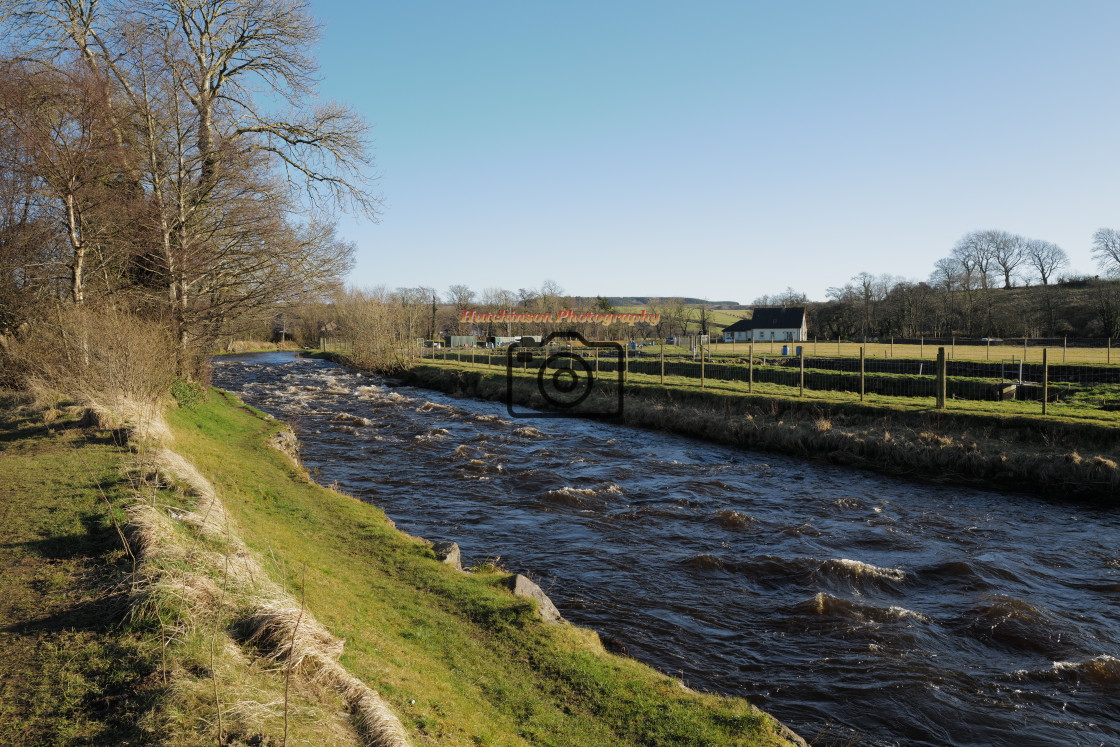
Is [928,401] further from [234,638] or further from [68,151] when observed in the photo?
[68,151]

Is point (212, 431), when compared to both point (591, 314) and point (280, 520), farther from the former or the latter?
point (591, 314)

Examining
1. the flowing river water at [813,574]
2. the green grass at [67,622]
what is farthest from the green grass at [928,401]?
the green grass at [67,622]

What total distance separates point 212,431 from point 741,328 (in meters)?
90.8

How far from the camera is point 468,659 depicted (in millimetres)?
5945

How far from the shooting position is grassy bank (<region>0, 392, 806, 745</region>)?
12.8 ft

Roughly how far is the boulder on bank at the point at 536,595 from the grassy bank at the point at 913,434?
11.7 m

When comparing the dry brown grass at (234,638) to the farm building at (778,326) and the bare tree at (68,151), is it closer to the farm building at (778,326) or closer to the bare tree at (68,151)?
the bare tree at (68,151)

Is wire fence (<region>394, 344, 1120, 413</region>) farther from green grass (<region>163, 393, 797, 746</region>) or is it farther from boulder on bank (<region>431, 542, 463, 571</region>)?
green grass (<region>163, 393, 797, 746</region>)

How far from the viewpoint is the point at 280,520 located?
31.3ft

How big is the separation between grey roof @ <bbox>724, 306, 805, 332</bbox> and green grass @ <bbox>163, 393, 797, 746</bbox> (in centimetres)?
8786

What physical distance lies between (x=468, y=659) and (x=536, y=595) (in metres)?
1.75

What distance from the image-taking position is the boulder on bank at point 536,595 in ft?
23.3

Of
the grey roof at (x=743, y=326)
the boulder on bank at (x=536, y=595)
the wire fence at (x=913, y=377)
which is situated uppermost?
the grey roof at (x=743, y=326)

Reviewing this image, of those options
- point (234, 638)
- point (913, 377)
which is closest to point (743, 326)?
point (913, 377)
